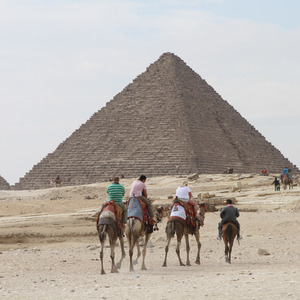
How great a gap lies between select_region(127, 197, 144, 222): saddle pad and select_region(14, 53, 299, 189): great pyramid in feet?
271

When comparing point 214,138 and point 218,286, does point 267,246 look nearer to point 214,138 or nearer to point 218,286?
point 218,286

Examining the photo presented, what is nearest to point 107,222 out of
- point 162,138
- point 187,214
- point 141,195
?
point 141,195

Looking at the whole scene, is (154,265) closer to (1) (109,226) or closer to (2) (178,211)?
(2) (178,211)

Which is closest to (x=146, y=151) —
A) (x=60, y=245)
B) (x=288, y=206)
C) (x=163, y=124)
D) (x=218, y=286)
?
(x=163, y=124)

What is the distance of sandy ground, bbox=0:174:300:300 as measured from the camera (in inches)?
361

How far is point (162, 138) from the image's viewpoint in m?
110

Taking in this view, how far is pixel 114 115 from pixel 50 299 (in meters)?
112

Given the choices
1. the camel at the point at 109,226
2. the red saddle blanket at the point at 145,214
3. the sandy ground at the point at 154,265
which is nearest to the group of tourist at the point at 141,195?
the red saddle blanket at the point at 145,214

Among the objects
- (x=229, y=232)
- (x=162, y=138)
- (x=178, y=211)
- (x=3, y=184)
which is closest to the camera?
(x=178, y=211)

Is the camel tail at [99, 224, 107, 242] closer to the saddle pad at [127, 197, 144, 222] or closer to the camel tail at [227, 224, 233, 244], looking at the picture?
the saddle pad at [127, 197, 144, 222]

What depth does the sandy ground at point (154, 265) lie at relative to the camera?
9172mm

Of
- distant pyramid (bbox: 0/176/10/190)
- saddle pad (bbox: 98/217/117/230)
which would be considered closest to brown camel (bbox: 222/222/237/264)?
saddle pad (bbox: 98/217/117/230)

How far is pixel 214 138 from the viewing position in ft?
371

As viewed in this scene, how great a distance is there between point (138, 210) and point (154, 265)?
107 cm
